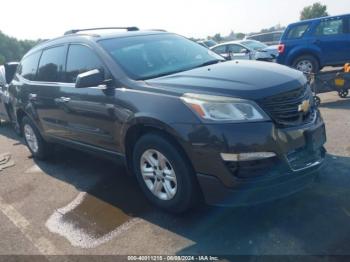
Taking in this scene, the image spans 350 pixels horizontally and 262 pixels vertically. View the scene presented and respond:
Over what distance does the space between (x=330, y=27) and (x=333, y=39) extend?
1.22 feet

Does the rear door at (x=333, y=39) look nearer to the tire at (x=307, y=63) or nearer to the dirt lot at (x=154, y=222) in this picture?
the tire at (x=307, y=63)

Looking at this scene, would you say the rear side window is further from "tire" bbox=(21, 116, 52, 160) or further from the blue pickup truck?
"tire" bbox=(21, 116, 52, 160)

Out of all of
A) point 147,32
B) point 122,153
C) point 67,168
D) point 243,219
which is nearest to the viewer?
Answer: point 243,219

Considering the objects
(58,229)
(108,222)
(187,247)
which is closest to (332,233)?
(187,247)

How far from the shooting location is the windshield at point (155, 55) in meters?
4.13

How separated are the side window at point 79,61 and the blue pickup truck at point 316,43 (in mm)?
7529

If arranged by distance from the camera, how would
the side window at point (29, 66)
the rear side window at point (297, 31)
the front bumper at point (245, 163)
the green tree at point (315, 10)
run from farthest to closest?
1. the green tree at point (315, 10)
2. the rear side window at point (297, 31)
3. the side window at point (29, 66)
4. the front bumper at point (245, 163)

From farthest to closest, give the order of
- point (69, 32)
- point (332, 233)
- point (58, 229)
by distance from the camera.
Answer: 1. point (69, 32)
2. point (58, 229)
3. point (332, 233)

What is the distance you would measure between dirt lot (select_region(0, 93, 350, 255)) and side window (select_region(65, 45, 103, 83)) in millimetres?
1428

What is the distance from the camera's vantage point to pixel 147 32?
4.99 m

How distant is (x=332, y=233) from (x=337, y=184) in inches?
40.3

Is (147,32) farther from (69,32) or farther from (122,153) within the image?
(122,153)

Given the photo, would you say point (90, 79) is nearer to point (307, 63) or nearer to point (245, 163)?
point (245, 163)

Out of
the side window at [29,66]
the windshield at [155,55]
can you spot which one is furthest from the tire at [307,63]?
the side window at [29,66]
